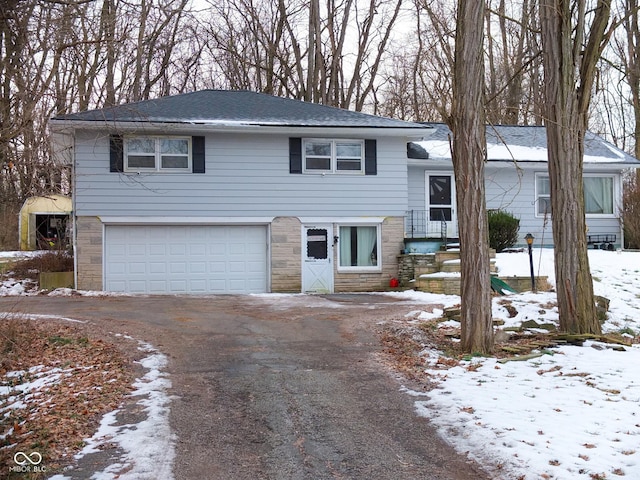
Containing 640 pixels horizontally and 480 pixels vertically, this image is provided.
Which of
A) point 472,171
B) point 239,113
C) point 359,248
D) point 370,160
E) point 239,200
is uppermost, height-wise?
point 239,113

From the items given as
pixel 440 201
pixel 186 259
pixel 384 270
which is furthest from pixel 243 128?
pixel 440 201

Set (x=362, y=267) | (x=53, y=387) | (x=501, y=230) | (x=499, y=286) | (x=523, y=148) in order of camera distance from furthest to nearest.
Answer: (x=523, y=148) < (x=362, y=267) < (x=501, y=230) < (x=499, y=286) < (x=53, y=387)

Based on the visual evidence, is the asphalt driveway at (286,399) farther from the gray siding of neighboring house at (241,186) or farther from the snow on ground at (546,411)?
the gray siding of neighboring house at (241,186)

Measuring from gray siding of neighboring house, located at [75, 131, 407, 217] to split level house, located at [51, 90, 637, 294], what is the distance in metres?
0.03

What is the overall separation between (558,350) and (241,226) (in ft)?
35.3

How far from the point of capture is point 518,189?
18.8m

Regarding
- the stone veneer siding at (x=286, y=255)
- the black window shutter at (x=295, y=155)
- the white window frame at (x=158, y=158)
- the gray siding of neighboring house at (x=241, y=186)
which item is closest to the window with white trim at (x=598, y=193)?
the gray siding of neighboring house at (x=241, y=186)

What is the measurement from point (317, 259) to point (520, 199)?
6673 millimetres

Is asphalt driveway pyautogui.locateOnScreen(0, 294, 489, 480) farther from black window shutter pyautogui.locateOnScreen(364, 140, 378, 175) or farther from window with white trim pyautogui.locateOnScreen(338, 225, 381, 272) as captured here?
black window shutter pyautogui.locateOnScreen(364, 140, 378, 175)

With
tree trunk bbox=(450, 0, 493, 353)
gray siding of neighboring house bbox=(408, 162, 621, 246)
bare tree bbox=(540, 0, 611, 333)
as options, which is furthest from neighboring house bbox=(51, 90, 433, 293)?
tree trunk bbox=(450, 0, 493, 353)

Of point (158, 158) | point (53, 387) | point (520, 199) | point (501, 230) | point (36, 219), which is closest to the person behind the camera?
point (53, 387)

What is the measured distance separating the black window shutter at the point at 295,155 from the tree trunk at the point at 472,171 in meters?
9.47

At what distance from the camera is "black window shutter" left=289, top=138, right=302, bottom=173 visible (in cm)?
1764

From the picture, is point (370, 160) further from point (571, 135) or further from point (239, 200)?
point (571, 135)
